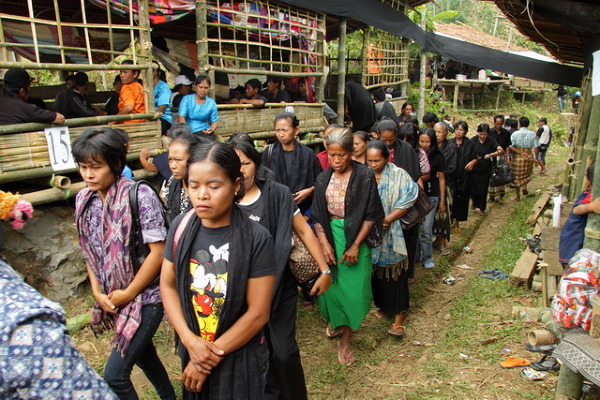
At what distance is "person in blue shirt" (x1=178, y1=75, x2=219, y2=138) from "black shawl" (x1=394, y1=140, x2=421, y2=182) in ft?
7.91

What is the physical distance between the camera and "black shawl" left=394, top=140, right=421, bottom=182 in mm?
4961

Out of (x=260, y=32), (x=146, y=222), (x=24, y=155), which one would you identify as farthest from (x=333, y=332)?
(x=260, y=32)

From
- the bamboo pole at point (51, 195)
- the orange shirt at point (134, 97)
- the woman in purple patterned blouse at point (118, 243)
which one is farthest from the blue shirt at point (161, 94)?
the woman in purple patterned blouse at point (118, 243)

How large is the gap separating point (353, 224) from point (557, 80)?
7.25 meters

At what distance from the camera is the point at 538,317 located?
4.30m

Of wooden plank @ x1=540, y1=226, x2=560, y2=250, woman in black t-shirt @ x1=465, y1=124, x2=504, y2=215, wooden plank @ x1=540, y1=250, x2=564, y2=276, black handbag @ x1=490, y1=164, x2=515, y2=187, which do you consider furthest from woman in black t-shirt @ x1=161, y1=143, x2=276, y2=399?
black handbag @ x1=490, y1=164, x2=515, y2=187

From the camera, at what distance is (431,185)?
6234mm

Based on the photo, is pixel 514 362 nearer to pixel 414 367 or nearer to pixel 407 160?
pixel 414 367

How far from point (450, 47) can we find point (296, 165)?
7955mm

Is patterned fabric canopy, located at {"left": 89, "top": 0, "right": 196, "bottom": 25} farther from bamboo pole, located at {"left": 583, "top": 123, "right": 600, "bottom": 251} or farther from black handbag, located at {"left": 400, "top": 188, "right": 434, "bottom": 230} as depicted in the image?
bamboo pole, located at {"left": 583, "top": 123, "right": 600, "bottom": 251}

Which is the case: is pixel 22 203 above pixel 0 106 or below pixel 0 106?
below

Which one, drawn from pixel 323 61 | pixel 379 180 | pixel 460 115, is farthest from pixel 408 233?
pixel 460 115

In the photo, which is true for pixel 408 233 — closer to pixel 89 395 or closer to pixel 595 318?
pixel 595 318

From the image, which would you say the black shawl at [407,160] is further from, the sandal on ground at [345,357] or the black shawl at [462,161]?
the black shawl at [462,161]
